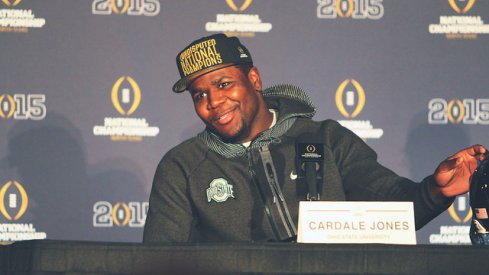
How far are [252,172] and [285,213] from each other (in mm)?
214

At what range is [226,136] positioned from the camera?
10.6ft

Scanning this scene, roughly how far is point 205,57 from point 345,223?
3.60ft

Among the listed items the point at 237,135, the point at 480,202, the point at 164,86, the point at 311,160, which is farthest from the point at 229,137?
the point at 164,86

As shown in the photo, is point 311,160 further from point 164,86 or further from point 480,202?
point 164,86

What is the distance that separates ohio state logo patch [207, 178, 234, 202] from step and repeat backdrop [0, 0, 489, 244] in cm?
173

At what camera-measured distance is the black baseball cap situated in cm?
309

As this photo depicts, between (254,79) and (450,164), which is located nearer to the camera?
(450,164)

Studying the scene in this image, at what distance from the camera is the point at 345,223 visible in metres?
2.18

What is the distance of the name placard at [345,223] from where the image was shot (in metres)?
2.18

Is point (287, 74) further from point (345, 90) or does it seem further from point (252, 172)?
point (252, 172)

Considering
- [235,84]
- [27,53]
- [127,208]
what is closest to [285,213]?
[235,84]

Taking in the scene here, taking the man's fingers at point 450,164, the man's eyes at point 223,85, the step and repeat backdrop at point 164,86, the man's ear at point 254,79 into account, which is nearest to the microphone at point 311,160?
the man's fingers at point 450,164

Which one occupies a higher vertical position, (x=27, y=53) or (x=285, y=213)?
(x=27, y=53)

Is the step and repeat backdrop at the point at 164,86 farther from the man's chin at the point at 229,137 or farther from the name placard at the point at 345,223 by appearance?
the name placard at the point at 345,223
